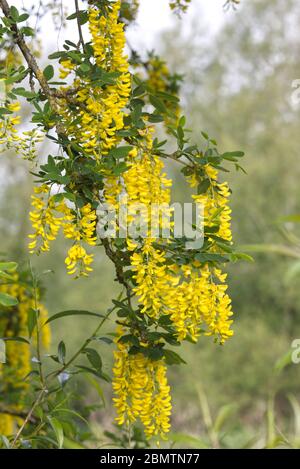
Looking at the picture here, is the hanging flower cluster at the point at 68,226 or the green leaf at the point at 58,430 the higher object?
the hanging flower cluster at the point at 68,226

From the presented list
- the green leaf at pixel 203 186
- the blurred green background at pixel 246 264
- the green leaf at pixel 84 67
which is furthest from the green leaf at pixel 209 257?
the blurred green background at pixel 246 264

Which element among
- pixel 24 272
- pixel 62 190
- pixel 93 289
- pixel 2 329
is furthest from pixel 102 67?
pixel 93 289

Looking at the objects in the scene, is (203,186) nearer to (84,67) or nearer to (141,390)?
(84,67)

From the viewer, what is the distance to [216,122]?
1409cm

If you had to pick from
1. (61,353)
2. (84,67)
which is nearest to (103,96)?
(84,67)

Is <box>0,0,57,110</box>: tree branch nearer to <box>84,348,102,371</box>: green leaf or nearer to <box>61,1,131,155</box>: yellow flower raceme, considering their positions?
<box>61,1,131,155</box>: yellow flower raceme

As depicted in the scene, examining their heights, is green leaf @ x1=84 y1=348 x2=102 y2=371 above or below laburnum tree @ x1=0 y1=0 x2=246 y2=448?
below

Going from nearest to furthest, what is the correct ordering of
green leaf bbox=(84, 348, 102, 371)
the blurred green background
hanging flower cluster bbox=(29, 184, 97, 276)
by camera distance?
hanging flower cluster bbox=(29, 184, 97, 276) < green leaf bbox=(84, 348, 102, 371) < the blurred green background

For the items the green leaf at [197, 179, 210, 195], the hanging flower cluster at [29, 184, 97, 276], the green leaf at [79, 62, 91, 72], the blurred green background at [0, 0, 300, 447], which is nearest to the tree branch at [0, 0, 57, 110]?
the green leaf at [79, 62, 91, 72]

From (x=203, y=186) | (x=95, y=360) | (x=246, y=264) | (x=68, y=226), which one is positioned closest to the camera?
(x=68, y=226)

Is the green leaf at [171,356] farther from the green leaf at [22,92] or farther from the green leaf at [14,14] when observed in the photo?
the green leaf at [14,14]

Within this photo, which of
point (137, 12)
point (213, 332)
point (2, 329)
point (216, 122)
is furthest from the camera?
point (216, 122)

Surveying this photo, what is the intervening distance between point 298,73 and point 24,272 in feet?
41.6

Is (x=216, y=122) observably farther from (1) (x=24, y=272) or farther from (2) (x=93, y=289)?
(1) (x=24, y=272)
